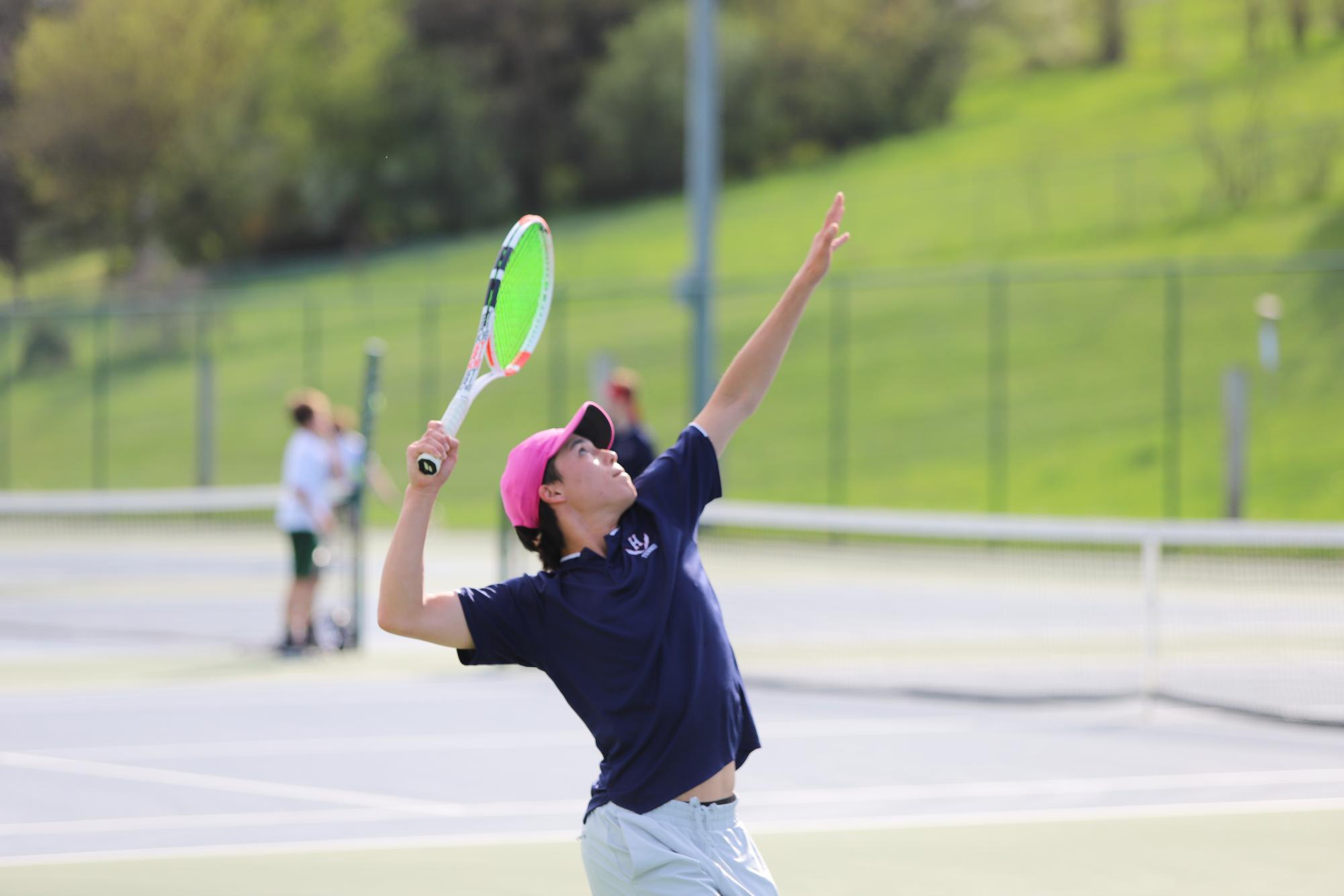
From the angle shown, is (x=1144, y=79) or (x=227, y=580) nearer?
(x=227, y=580)

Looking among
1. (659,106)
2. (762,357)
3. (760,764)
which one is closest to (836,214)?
(762,357)

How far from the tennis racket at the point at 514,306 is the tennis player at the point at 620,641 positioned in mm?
305

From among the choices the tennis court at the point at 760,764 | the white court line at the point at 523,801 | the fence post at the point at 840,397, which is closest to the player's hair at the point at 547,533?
the tennis court at the point at 760,764

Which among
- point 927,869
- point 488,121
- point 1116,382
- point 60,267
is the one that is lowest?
point 927,869

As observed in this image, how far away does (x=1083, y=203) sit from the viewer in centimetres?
4469

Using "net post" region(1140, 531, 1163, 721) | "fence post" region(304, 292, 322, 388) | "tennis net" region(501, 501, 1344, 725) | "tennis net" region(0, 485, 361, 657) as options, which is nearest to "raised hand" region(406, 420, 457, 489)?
"tennis net" region(501, 501, 1344, 725)

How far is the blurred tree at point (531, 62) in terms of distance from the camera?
→ 169 feet

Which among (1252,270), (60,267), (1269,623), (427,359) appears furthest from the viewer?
(427,359)

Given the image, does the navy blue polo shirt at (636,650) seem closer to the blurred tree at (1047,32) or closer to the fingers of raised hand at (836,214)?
the fingers of raised hand at (836,214)

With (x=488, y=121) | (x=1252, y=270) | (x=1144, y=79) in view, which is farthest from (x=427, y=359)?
(x=1144, y=79)

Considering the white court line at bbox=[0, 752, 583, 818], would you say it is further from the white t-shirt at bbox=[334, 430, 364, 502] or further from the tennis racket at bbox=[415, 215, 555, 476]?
the white t-shirt at bbox=[334, 430, 364, 502]

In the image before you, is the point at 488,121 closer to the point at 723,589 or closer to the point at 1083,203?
the point at 1083,203

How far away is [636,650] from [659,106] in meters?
49.4

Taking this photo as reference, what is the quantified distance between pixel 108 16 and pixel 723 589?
8.64 metres
